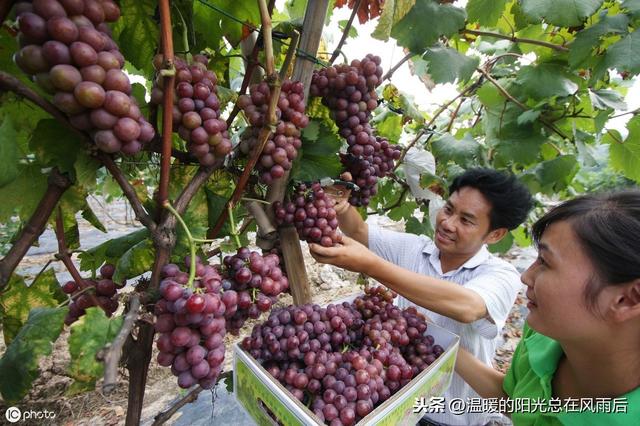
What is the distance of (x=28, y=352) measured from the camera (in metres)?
0.84

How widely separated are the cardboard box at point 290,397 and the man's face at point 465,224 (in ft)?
2.89

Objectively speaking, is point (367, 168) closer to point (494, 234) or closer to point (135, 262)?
point (135, 262)

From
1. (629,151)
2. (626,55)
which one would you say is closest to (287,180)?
(626,55)

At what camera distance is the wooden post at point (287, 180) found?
0.98 m

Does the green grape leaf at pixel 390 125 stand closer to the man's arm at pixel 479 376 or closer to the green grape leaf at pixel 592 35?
the green grape leaf at pixel 592 35

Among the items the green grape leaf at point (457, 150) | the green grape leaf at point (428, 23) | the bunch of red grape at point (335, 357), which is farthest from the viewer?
the green grape leaf at point (457, 150)

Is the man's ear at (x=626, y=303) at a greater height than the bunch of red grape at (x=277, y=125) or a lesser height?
lesser

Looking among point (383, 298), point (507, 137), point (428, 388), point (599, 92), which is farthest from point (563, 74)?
point (428, 388)

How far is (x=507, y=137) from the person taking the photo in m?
2.40

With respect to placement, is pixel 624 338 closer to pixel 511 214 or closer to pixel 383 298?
pixel 383 298

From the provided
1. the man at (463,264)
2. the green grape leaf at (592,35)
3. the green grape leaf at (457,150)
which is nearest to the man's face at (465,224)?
the man at (463,264)

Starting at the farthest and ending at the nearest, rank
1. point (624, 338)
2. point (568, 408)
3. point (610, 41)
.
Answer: point (610, 41)
point (568, 408)
point (624, 338)

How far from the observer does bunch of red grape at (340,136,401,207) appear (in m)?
1.38

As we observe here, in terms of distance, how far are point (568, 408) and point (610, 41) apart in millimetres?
1648
